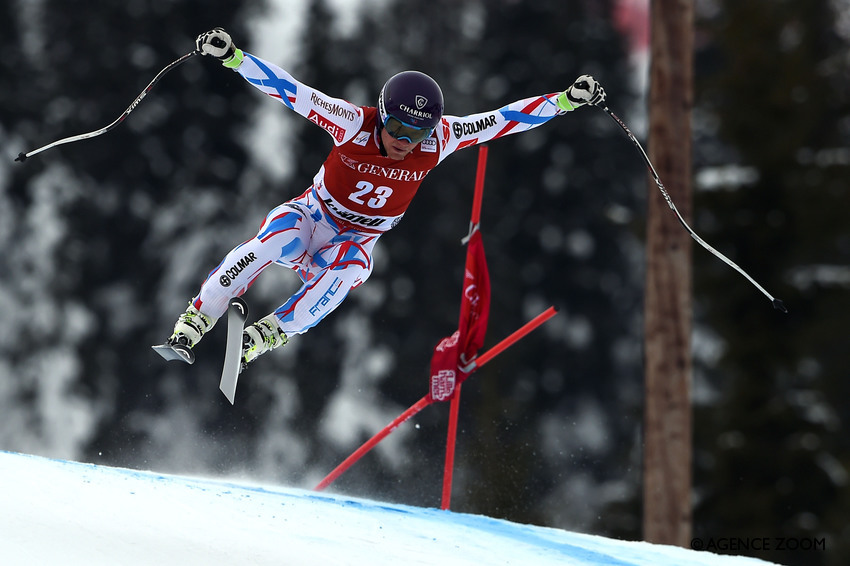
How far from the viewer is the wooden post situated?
5.92 metres

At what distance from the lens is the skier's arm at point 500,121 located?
4.66 metres

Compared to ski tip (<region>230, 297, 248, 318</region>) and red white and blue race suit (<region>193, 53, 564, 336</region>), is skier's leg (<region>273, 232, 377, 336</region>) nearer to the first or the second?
red white and blue race suit (<region>193, 53, 564, 336</region>)

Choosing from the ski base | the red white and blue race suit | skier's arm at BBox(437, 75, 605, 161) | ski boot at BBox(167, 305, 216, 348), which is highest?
skier's arm at BBox(437, 75, 605, 161)

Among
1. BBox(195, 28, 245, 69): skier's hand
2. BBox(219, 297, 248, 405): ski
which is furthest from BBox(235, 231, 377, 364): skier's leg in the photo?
BBox(195, 28, 245, 69): skier's hand

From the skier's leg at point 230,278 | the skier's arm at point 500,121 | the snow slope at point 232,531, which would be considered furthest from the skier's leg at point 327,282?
the snow slope at point 232,531

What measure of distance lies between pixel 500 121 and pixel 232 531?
7.84ft

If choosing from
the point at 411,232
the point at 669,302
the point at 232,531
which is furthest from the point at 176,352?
the point at 411,232

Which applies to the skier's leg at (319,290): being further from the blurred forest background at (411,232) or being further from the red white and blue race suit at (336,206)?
the blurred forest background at (411,232)

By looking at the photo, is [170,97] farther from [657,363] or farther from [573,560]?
[573,560]

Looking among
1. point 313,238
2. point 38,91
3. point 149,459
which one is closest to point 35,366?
point 149,459

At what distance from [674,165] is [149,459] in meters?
6.83

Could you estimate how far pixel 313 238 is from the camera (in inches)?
186

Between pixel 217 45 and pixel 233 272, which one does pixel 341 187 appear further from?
pixel 217 45

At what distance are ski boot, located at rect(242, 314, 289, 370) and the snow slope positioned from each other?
644mm
